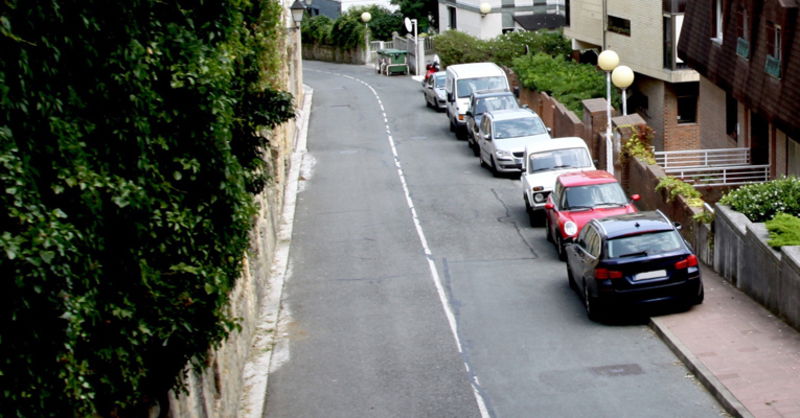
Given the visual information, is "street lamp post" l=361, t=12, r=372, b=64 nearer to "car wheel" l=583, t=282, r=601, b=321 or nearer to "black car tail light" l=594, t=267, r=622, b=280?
"car wheel" l=583, t=282, r=601, b=321

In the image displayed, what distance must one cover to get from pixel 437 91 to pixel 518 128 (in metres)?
14.3

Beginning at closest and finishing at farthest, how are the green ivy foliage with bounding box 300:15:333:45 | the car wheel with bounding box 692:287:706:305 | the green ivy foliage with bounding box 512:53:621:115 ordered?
the car wheel with bounding box 692:287:706:305 < the green ivy foliage with bounding box 512:53:621:115 < the green ivy foliage with bounding box 300:15:333:45

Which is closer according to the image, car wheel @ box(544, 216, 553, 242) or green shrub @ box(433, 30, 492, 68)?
car wheel @ box(544, 216, 553, 242)

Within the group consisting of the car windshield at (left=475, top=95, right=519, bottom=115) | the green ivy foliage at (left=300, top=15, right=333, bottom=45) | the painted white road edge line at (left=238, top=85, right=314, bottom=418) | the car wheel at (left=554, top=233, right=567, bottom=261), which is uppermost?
the green ivy foliage at (left=300, top=15, right=333, bottom=45)

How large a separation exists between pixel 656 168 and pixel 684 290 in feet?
29.0

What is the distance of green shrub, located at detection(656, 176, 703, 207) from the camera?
79.9 feet

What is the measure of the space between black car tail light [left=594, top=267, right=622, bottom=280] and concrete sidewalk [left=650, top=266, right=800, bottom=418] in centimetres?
102

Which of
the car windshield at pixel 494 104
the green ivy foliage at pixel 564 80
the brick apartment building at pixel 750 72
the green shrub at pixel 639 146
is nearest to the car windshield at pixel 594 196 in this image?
the brick apartment building at pixel 750 72

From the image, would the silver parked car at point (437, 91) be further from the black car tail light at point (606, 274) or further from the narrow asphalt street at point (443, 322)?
the black car tail light at point (606, 274)

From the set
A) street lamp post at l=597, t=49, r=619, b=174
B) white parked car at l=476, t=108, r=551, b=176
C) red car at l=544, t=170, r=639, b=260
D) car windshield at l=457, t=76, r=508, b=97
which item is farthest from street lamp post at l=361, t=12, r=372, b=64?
red car at l=544, t=170, r=639, b=260

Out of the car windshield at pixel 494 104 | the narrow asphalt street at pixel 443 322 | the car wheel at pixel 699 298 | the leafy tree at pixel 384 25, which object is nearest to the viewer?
the narrow asphalt street at pixel 443 322

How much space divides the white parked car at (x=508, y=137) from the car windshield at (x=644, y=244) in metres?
14.2

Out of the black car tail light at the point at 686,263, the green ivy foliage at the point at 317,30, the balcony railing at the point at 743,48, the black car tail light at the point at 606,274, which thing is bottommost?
the black car tail light at the point at 606,274

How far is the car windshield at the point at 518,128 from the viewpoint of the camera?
3450cm
